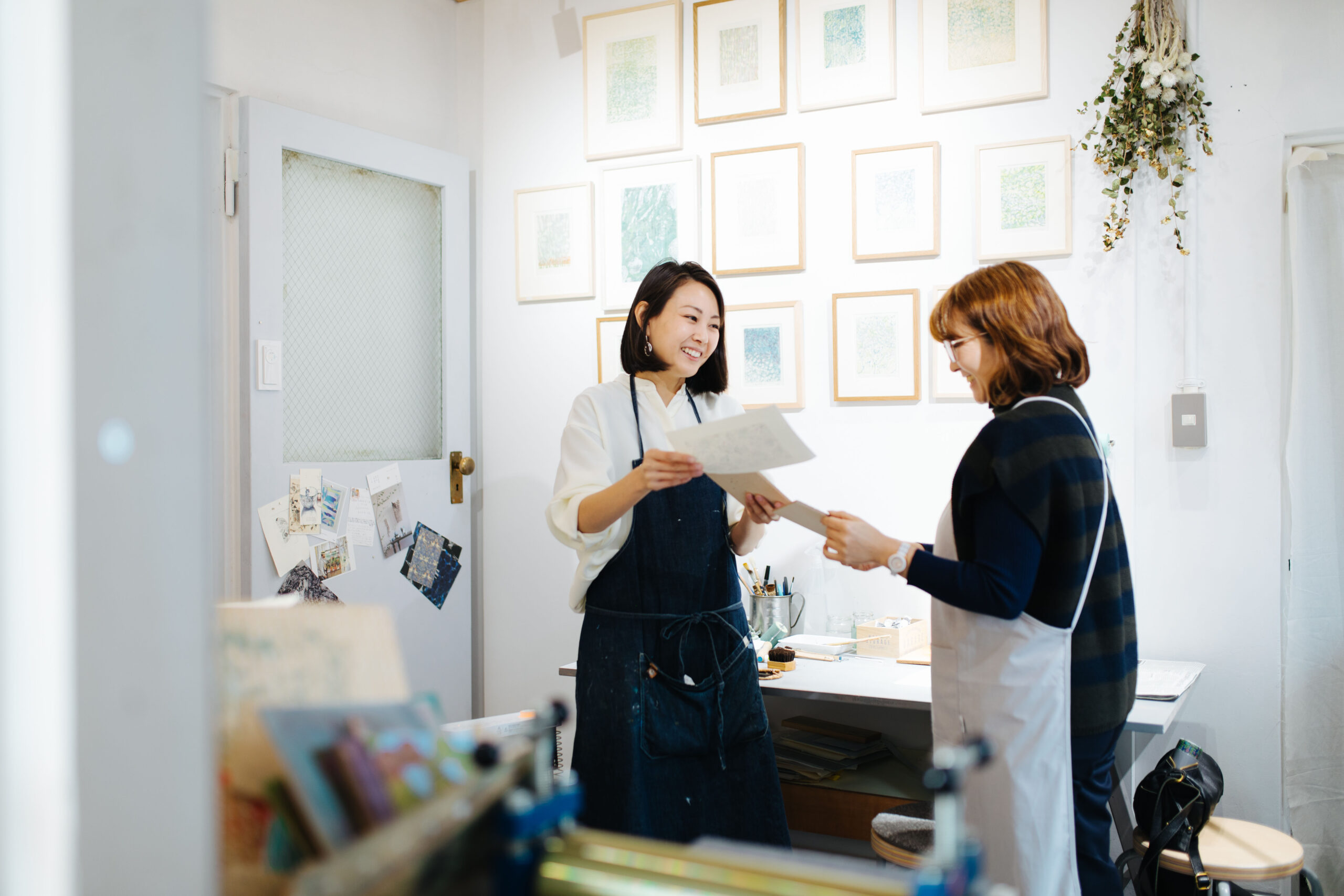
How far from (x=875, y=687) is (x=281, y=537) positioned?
1.79 meters

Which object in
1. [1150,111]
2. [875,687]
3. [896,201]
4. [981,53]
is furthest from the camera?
[896,201]

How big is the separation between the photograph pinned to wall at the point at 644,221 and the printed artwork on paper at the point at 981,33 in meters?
0.92

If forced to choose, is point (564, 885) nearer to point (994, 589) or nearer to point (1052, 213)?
point (994, 589)

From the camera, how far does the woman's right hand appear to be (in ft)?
5.35

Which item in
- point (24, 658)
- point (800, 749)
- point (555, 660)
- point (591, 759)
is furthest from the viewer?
point (555, 660)

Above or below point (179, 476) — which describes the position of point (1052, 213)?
above

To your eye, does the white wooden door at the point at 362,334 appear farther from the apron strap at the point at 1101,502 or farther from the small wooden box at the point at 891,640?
the apron strap at the point at 1101,502

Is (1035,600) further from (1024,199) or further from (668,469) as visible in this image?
(1024,199)

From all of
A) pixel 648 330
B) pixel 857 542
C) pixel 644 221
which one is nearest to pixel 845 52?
pixel 644 221

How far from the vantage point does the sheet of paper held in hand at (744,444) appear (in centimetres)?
142

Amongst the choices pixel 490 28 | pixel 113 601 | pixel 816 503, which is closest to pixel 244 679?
pixel 113 601

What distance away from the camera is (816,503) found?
3059 mm

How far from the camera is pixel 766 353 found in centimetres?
313

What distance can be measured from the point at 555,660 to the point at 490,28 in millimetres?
2506
